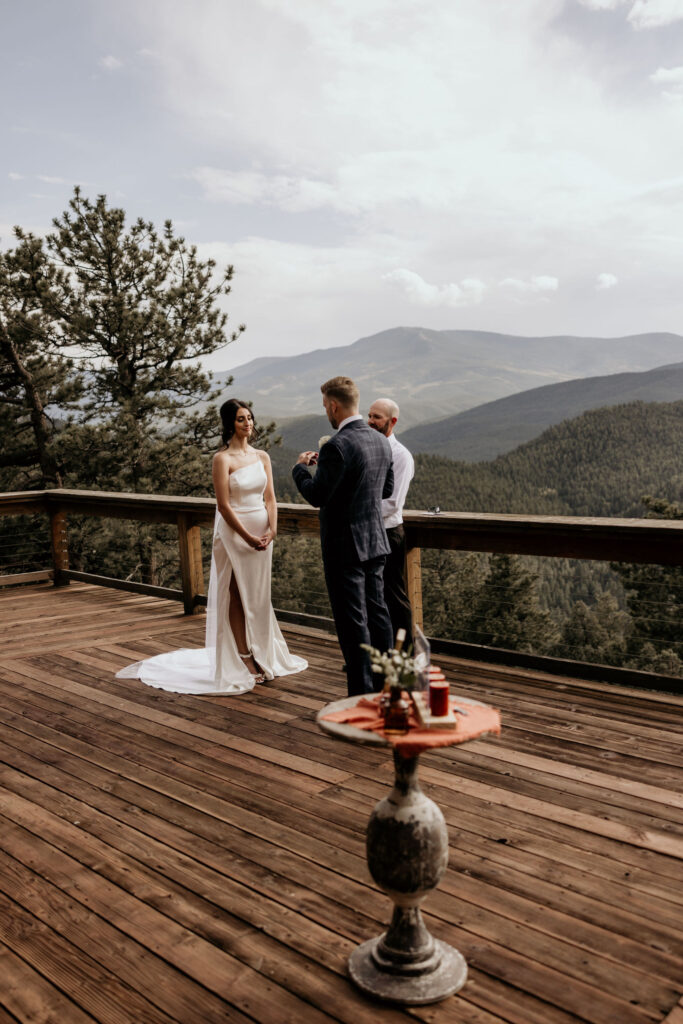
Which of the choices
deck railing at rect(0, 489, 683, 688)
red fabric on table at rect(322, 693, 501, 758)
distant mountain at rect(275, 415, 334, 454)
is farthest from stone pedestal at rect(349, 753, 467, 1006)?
distant mountain at rect(275, 415, 334, 454)

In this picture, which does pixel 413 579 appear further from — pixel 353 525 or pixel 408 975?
pixel 408 975

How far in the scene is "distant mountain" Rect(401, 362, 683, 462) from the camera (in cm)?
13725

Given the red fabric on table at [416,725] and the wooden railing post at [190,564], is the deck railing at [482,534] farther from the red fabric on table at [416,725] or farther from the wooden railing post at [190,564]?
the red fabric on table at [416,725]

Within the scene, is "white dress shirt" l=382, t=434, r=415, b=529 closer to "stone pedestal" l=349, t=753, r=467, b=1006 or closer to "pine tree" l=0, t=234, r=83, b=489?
"stone pedestal" l=349, t=753, r=467, b=1006

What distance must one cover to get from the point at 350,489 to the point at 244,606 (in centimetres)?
137

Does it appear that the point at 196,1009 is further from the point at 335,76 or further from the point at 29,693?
the point at 335,76

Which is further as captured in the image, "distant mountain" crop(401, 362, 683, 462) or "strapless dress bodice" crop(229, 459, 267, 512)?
"distant mountain" crop(401, 362, 683, 462)

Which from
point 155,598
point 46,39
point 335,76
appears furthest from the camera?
point 335,76

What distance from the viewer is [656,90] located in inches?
750

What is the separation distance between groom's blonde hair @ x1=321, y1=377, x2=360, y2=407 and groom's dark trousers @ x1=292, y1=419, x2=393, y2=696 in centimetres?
11

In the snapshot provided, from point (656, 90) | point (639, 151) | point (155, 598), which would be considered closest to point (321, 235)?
point (639, 151)

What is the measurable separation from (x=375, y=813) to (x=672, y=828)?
4.50 ft

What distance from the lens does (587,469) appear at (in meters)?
61.8

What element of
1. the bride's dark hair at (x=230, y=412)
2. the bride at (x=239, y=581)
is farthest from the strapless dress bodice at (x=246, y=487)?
the bride's dark hair at (x=230, y=412)
